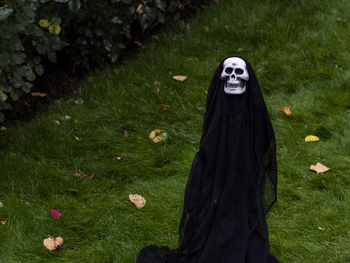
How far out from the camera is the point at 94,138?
4.89 meters

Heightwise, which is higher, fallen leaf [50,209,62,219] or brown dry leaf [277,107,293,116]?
fallen leaf [50,209,62,219]

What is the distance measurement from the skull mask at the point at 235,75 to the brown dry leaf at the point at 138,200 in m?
1.51

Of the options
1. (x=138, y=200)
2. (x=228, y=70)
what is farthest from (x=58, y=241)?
(x=228, y=70)

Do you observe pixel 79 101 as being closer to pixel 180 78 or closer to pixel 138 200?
pixel 180 78

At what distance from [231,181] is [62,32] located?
11.5ft

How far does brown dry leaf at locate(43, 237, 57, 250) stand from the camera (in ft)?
11.9

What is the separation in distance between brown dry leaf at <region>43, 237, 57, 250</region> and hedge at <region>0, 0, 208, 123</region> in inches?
56.1

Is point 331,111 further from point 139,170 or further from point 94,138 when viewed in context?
point 94,138

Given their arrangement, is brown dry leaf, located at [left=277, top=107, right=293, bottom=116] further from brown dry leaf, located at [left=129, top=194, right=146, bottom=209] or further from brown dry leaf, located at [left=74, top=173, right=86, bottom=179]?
brown dry leaf, located at [left=74, top=173, right=86, bottom=179]

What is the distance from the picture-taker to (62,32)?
5766 mm

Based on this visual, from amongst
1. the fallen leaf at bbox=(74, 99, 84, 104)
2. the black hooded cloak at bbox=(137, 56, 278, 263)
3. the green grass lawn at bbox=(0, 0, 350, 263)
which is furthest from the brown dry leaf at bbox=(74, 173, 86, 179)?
the black hooded cloak at bbox=(137, 56, 278, 263)

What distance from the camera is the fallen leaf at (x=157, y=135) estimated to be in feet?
15.9

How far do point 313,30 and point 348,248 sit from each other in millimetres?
3508

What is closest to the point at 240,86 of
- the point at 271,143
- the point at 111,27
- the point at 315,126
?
the point at 271,143
